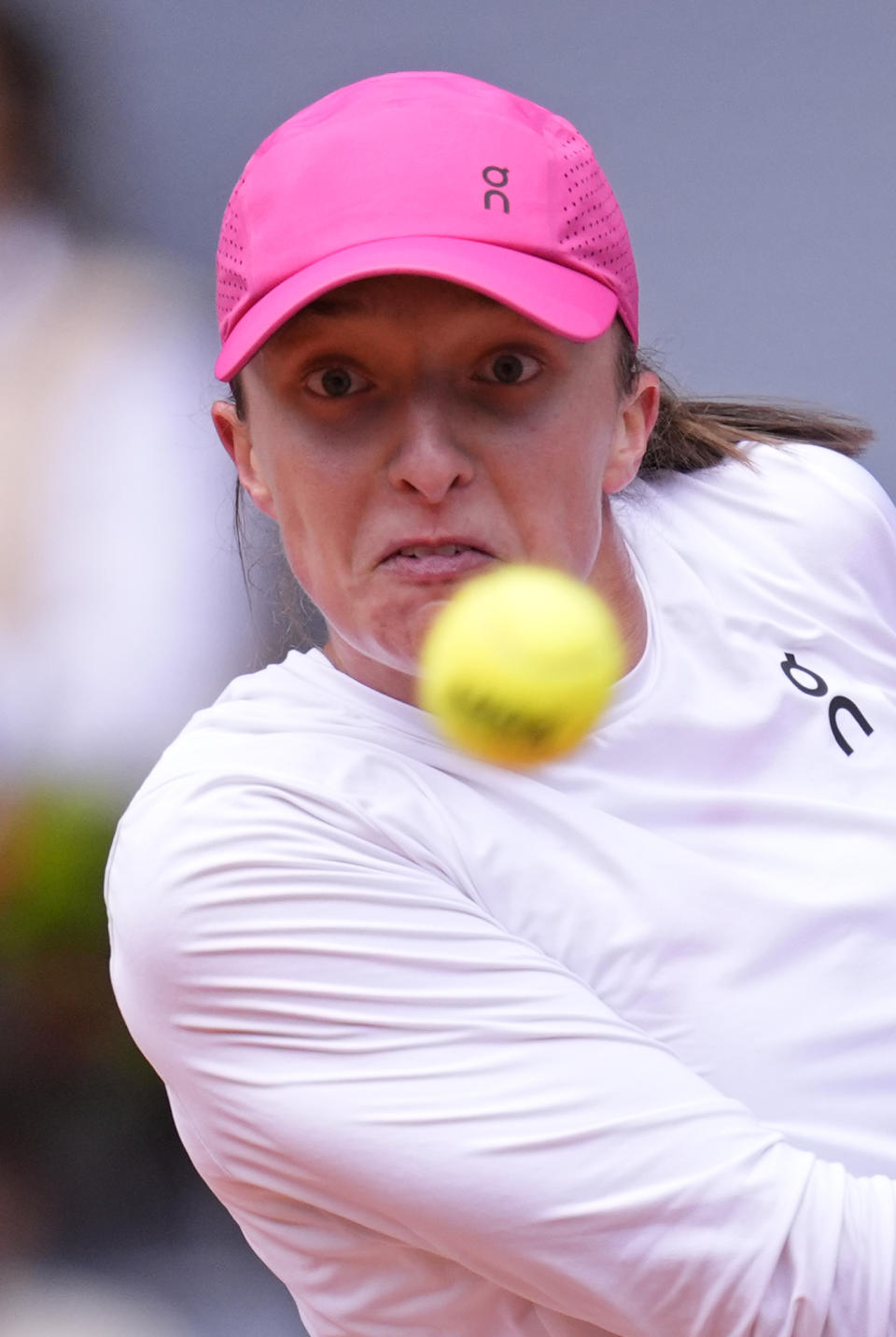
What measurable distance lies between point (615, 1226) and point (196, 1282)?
32.7 inches

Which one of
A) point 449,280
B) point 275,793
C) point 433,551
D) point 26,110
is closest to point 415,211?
point 449,280

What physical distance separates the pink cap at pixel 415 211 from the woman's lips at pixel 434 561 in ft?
0.32

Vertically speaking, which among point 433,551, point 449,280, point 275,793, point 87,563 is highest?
point 449,280

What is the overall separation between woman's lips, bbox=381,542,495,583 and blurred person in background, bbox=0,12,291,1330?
0.47m

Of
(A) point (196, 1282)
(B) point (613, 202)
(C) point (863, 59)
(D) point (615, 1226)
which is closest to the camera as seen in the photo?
(D) point (615, 1226)

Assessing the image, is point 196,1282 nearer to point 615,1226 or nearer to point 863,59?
point 615,1226

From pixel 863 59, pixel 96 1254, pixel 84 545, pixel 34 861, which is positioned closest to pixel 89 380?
pixel 84 545

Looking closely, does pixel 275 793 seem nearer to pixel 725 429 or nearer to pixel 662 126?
pixel 725 429

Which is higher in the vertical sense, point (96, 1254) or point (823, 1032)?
point (823, 1032)

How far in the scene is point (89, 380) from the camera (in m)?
1.07

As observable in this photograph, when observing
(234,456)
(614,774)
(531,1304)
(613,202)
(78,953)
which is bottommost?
(78,953)

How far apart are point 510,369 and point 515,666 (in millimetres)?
127

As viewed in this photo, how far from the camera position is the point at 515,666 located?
0.60m

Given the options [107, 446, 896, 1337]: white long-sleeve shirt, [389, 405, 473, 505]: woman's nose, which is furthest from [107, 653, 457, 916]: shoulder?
[389, 405, 473, 505]: woman's nose
